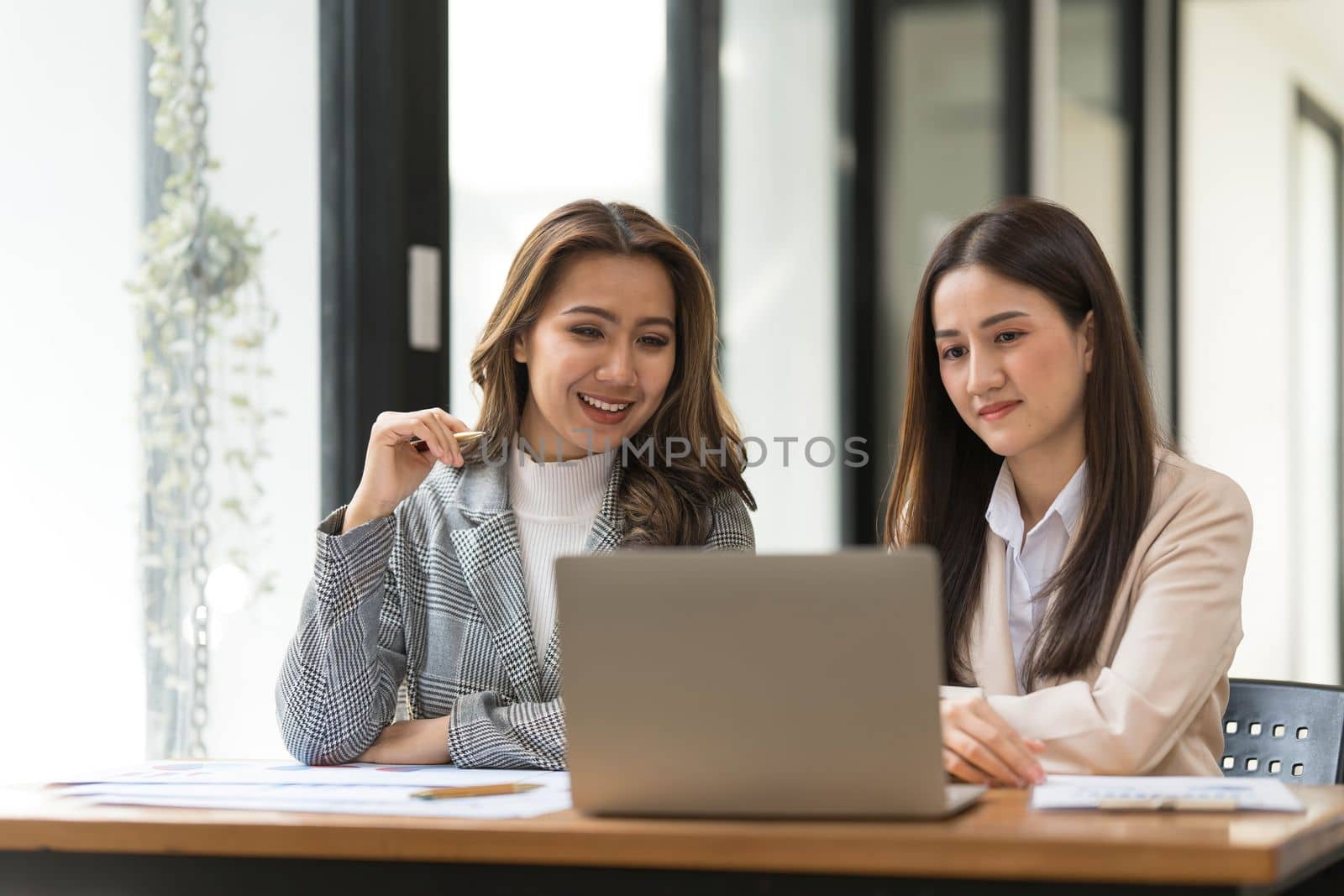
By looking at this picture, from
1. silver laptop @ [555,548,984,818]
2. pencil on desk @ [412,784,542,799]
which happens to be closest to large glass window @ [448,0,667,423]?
pencil on desk @ [412,784,542,799]

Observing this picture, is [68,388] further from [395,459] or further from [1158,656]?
[1158,656]

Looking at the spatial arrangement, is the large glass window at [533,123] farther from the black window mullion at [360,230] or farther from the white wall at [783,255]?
the white wall at [783,255]

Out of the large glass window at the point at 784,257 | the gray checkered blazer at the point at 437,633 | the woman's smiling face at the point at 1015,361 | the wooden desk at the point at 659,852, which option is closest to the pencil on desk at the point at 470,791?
the wooden desk at the point at 659,852

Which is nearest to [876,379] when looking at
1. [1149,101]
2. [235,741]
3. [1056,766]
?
[1149,101]

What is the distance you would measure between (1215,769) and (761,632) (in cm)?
80

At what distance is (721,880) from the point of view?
1.09m

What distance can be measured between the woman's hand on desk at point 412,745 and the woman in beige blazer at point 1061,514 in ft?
1.92

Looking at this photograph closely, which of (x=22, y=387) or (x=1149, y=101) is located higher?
(x=1149, y=101)

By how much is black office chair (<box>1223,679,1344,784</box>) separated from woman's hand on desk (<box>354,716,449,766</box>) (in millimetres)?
924

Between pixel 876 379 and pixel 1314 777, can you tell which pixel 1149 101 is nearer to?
pixel 876 379

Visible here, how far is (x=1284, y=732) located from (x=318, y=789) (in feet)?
3.58

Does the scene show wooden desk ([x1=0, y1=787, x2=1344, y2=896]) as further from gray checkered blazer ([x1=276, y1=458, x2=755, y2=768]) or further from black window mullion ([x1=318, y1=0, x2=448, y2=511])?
black window mullion ([x1=318, y1=0, x2=448, y2=511])

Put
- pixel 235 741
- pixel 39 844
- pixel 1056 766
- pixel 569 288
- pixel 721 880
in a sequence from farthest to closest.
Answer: pixel 235 741
pixel 569 288
pixel 1056 766
pixel 39 844
pixel 721 880

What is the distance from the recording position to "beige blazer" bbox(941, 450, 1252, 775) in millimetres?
1564
